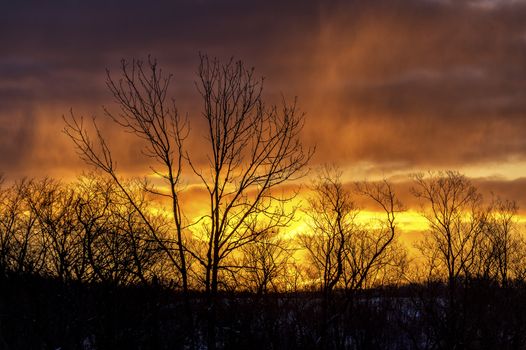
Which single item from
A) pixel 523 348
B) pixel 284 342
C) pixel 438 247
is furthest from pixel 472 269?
pixel 284 342

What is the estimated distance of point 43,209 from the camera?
197 ft

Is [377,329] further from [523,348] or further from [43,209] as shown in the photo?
[43,209]

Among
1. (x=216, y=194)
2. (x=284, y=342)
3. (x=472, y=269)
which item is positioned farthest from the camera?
(x=472, y=269)

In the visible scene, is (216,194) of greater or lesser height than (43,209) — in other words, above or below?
below

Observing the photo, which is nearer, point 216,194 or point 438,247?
point 216,194

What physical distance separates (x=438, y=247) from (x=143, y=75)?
47735mm

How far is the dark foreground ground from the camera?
20219 millimetres

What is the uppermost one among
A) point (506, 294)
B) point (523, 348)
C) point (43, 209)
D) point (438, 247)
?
point (43, 209)

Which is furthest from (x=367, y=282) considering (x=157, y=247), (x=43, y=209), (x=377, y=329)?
(x=157, y=247)

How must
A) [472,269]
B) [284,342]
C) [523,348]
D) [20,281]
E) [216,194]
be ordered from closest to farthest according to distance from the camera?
[216,194] → [20,281] → [284,342] → [523,348] → [472,269]

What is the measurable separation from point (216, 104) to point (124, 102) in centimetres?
254

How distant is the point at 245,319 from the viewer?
31.2m

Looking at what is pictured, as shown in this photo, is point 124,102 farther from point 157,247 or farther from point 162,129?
point 157,247

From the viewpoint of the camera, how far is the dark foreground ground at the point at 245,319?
2022cm
